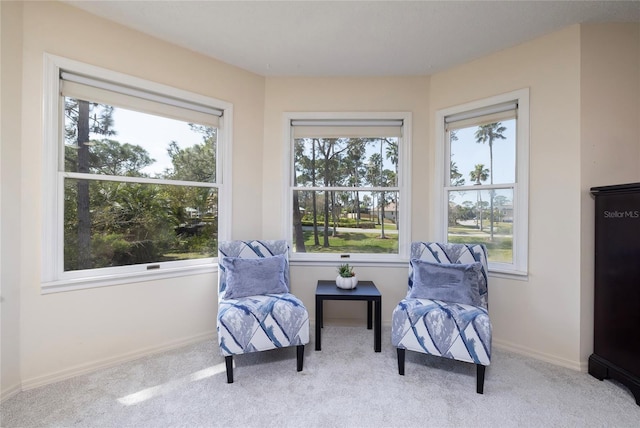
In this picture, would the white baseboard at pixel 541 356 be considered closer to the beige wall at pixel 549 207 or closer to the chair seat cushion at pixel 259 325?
the beige wall at pixel 549 207

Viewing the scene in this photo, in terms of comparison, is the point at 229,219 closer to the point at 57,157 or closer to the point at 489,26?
the point at 57,157

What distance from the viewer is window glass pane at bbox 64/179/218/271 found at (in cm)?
212

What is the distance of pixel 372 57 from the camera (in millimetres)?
2625

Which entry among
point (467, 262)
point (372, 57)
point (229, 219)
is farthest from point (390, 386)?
point (372, 57)

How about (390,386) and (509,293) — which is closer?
(390,386)

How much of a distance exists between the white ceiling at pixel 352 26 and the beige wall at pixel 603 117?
0.14 m

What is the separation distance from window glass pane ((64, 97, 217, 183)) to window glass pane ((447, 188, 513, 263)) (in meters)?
2.51

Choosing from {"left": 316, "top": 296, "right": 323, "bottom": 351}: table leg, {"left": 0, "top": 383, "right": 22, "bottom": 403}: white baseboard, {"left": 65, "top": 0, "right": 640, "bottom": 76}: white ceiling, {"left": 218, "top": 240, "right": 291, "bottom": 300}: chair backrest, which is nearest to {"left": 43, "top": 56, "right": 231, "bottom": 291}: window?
{"left": 218, "top": 240, "right": 291, "bottom": 300}: chair backrest

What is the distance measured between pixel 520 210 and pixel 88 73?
12.0 feet

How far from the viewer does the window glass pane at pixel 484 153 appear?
2598mm

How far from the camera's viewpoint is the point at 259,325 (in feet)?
6.53

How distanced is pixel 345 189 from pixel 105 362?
2534 mm

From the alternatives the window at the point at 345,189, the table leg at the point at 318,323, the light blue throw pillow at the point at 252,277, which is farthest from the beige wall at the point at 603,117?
the light blue throw pillow at the point at 252,277

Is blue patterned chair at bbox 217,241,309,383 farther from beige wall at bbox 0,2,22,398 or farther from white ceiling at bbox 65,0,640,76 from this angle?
white ceiling at bbox 65,0,640,76
